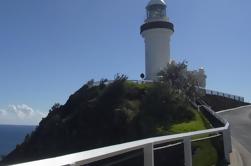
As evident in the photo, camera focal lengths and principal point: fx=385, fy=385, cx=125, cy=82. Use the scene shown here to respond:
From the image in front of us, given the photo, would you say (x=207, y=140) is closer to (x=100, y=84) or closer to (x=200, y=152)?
(x=200, y=152)

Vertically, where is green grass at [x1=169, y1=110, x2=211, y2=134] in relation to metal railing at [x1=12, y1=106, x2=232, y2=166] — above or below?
above

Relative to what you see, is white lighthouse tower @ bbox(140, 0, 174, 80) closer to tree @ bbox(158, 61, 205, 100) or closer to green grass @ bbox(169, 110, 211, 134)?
tree @ bbox(158, 61, 205, 100)

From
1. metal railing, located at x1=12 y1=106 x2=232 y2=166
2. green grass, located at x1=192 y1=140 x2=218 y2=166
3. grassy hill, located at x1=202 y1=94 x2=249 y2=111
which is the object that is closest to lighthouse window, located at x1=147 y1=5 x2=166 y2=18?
grassy hill, located at x1=202 y1=94 x2=249 y2=111

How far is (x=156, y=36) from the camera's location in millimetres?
53031

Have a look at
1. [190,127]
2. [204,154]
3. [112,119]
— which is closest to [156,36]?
[112,119]

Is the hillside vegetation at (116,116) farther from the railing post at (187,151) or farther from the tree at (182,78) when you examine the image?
the railing post at (187,151)

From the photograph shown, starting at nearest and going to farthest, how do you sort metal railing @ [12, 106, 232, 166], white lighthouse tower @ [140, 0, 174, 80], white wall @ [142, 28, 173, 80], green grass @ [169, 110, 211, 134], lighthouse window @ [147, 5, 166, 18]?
metal railing @ [12, 106, 232, 166] < green grass @ [169, 110, 211, 134] < white lighthouse tower @ [140, 0, 174, 80] < white wall @ [142, 28, 173, 80] < lighthouse window @ [147, 5, 166, 18]

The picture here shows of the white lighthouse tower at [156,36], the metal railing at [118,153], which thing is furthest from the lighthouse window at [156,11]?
the metal railing at [118,153]

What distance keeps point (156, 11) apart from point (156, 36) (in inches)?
146

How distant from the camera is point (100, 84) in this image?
132 feet

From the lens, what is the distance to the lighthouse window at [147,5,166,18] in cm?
5375

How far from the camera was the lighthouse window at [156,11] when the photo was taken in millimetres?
53750

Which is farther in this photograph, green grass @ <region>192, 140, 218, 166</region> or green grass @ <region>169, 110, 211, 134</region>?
green grass @ <region>169, 110, 211, 134</region>

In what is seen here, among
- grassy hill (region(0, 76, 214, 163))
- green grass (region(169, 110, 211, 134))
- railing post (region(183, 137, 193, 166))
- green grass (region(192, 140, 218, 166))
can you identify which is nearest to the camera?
railing post (region(183, 137, 193, 166))
